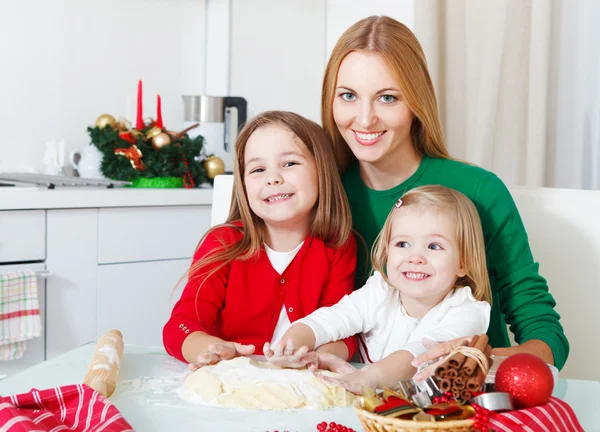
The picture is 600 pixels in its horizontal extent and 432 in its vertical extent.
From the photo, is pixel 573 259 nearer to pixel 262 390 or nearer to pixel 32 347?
pixel 262 390

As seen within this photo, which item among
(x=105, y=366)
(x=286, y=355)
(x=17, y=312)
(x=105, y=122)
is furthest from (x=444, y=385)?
(x=105, y=122)

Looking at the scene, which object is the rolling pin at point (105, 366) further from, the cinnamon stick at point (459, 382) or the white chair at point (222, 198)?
the white chair at point (222, 198)

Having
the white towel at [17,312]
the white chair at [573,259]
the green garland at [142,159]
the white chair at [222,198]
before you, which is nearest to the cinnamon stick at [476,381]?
the white chair at [573,259]

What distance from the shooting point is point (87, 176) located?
9.04 ft

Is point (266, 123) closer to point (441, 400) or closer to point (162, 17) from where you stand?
point (441, 400)

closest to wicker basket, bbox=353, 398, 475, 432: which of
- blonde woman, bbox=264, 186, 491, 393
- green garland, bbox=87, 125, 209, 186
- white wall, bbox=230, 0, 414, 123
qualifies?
blonde woman, bbox=264, 186, 491, 393

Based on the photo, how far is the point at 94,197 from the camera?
2396mm

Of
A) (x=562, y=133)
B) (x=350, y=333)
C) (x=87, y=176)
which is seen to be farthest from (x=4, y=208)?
(x=562, y=133)

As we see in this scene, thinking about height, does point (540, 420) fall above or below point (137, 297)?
above

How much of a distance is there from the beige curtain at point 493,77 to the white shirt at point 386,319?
1.28 meters

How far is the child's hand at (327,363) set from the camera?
109cm

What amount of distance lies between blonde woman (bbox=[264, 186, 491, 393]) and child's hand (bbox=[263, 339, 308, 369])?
18 centimetres

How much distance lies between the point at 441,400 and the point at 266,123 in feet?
2.66

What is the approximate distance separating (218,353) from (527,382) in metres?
0.47
